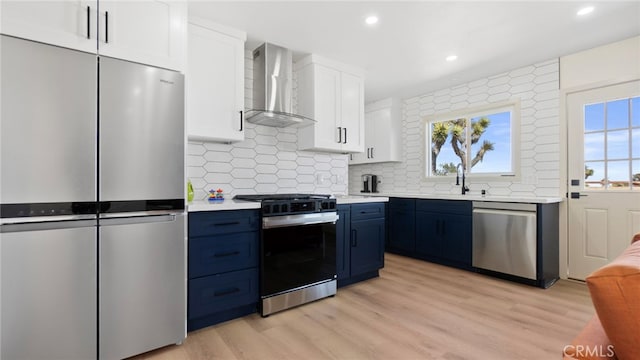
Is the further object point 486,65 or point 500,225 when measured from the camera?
point 486,65

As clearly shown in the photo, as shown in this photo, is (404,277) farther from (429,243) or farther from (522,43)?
(522,43)

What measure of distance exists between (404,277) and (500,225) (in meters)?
1.18

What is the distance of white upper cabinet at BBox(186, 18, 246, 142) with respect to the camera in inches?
99.9

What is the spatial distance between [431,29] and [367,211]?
6.12ft

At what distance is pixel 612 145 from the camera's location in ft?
10.1

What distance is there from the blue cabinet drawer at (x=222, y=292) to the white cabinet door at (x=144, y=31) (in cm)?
150

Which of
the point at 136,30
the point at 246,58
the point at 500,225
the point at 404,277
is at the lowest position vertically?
the point at 404,277

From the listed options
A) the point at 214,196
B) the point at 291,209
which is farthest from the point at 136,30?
the point at 291,209

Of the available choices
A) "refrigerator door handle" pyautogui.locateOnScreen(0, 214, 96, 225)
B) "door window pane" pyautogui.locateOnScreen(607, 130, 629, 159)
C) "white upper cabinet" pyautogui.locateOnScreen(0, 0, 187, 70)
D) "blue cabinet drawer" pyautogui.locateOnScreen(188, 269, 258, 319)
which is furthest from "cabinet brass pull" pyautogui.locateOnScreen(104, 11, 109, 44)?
"door window pane" pyautogui.locateOnScreen(607, 130, 629, 159)

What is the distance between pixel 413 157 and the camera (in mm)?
4824

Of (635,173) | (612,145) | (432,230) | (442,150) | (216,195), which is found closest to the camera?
(216,195)

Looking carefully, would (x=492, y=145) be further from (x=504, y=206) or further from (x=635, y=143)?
(x=635, y=143)

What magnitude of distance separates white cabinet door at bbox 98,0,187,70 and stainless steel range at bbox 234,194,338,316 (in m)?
1.22

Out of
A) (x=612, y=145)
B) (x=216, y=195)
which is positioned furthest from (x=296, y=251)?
(x=612, y=145)
